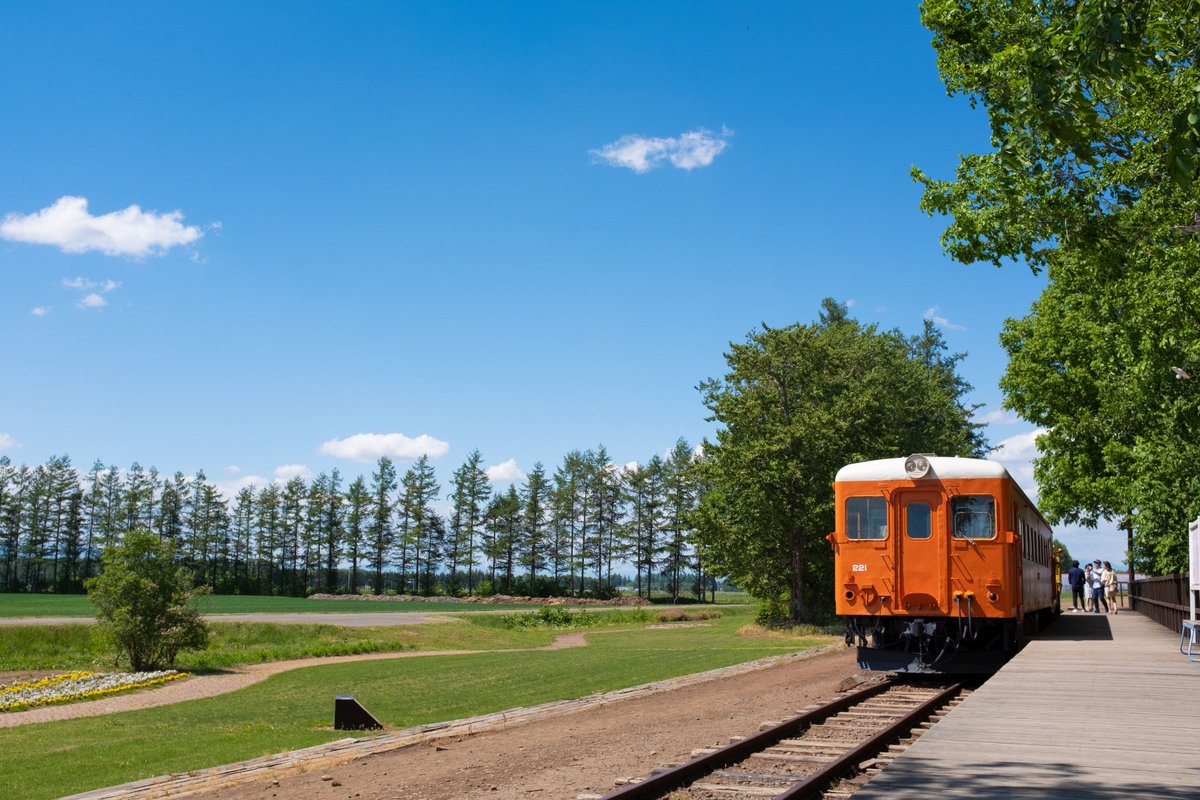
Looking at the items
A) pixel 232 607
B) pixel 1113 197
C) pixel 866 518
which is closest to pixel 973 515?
pixel 866 518

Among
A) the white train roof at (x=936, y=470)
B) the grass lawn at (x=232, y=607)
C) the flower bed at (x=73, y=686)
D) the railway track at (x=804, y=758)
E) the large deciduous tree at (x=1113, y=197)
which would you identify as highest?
the large deciduous tree at (x=1113, y=197)

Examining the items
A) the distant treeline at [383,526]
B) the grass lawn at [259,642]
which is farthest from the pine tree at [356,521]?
the grass lawn at [259,642]

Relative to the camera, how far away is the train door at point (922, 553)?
1523 cm

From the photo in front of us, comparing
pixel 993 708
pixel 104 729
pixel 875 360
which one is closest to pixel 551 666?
pixel 104 729

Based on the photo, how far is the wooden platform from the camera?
5891 mm

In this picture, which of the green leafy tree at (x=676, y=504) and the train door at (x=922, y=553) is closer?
the train door at (x=922, y=553)

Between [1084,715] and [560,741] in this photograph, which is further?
[560,741]

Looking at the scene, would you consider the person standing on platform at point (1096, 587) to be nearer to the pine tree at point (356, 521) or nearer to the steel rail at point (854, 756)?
the steel rail at point (854, 756)

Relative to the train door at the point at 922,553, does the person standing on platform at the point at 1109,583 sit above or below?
below

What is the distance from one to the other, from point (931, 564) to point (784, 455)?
17823 millimetres

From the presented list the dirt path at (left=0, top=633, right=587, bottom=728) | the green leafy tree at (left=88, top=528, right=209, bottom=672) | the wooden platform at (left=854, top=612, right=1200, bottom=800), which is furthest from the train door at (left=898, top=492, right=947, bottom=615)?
the green leafy tree at (left=88, top=528, right=209, bottom=672)

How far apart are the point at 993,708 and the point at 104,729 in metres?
13.9

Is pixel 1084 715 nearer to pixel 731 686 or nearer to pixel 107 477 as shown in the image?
pixel 731 686

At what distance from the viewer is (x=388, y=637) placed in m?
37.0
